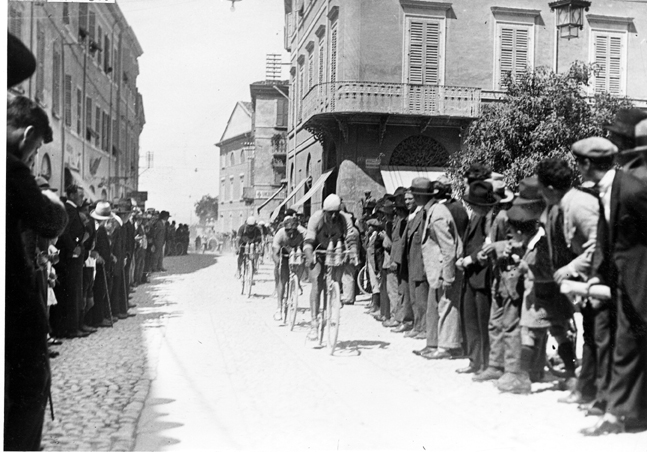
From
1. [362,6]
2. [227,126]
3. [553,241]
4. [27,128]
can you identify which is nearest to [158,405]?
[27,128]

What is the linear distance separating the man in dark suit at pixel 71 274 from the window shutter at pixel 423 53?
516cm

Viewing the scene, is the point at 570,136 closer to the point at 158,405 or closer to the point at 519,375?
the point at 519,375

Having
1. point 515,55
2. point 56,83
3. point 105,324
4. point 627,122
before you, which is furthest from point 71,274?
point 515,55

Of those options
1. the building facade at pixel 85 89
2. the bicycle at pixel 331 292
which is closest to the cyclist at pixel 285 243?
the bicycle at pixel 331 292

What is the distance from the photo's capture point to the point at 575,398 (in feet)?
17.0

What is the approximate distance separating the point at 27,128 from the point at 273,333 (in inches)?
172

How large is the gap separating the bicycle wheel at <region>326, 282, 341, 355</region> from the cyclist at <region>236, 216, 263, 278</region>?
8.33 feet

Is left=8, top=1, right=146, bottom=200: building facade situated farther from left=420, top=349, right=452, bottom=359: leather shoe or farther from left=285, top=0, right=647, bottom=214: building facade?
left=420, top=349, right=452, bottom=359: leather shoe

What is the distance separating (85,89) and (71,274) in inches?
74.7

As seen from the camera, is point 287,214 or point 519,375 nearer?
point 519,375

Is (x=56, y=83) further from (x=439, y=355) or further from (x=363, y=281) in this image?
(x=363, y=281)

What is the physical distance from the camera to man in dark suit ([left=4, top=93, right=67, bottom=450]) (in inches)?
157

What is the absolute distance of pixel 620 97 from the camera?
6742 millimetres

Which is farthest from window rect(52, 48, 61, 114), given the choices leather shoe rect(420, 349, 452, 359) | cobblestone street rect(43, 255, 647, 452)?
leather shoe rect(420, 349, 452, 359)
